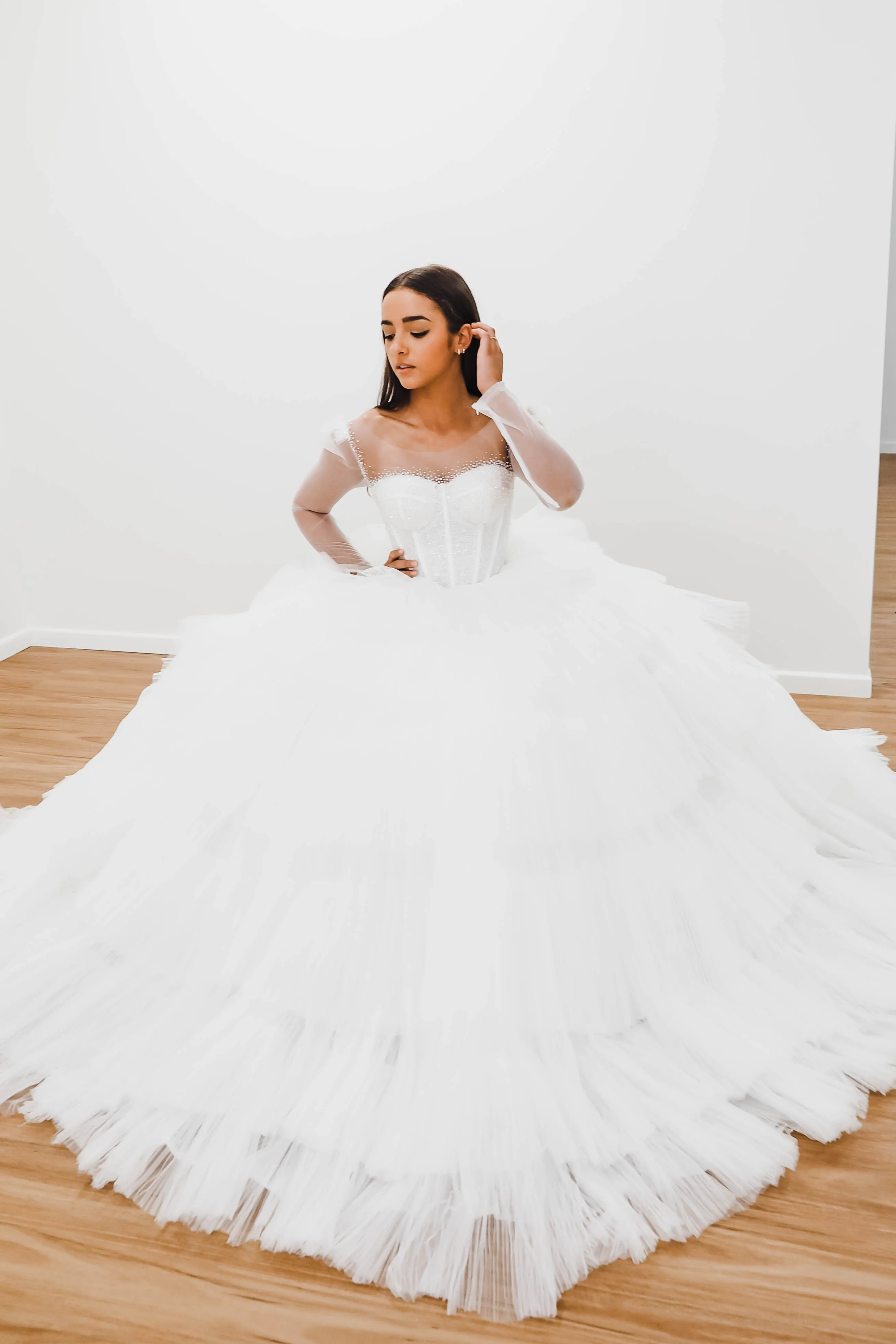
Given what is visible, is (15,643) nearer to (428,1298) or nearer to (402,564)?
(402,564)

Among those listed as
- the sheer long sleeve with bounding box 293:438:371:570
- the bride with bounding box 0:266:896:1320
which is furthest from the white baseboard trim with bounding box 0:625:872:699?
the bride with bounding box 0:266:896:1320

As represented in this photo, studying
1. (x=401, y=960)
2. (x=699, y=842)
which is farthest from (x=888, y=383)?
(x=401, y=960)

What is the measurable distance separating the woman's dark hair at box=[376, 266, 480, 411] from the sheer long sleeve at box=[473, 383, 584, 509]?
87 millimetres

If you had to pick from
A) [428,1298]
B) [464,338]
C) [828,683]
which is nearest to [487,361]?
[464,338]

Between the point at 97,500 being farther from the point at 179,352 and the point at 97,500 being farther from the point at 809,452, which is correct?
the point at 809,452

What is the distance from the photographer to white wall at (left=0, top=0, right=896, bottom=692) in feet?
9.14

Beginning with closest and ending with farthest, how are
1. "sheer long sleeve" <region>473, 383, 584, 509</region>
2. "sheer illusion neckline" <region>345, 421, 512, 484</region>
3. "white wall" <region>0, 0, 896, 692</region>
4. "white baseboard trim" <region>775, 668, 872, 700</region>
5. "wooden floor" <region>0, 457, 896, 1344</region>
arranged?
"wooden floor" <region>0, 457, 896, 1344</region> < "sheer long sleeve" <region>473, 383, 584, 509</region> < "sheer illusion neckline" <region>345, 421, 512, 484</region> < "white wall" <region>0, 0, 896, 692</region> < "white baseboard trim" <region>775, 668, 872, 700</region>

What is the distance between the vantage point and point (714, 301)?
2916mm

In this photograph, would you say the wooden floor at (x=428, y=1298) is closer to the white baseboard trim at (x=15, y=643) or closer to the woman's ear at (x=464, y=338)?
the woman's ear at (x=464, y=338)

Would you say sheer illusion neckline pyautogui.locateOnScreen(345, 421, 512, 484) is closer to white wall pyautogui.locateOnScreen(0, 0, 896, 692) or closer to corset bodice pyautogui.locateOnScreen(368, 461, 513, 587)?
corset bodice pyautogui.locateOnScreen(368, 461, 513, 587)

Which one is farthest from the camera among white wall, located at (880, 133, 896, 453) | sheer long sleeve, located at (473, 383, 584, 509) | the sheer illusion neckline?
white wall, located at (880, 133, 896, 453)

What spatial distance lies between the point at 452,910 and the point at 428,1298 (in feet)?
1.69

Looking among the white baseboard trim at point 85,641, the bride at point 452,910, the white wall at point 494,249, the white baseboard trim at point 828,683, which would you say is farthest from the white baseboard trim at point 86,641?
the white baseboard trim at point 828,683

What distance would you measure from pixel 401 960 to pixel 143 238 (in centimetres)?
270
